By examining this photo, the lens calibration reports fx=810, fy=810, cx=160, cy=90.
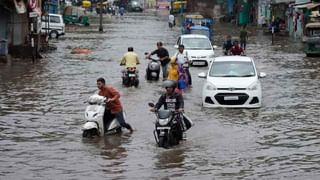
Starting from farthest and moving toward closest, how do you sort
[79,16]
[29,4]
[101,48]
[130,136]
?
[79,16], [101,48], [29,4], [130,136]

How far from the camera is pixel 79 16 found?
285ft

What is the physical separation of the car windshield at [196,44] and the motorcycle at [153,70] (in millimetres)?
7170

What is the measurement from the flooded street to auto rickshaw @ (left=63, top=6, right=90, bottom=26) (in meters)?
53.1

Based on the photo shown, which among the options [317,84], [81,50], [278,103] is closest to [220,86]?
[278,103]

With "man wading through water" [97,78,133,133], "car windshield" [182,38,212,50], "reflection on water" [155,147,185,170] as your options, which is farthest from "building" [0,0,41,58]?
"reflection on water" [155,147,185,170]

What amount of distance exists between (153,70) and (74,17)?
5814 centimetres

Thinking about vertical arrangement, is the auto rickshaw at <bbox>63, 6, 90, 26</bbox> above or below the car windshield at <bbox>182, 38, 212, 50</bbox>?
above

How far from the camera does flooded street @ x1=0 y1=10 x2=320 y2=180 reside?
46.1 feet

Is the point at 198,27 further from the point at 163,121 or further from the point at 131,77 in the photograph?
the point at 163,121

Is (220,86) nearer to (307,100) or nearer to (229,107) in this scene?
(229,107)

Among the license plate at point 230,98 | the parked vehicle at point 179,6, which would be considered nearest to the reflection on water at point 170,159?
the license plate at point 230,98

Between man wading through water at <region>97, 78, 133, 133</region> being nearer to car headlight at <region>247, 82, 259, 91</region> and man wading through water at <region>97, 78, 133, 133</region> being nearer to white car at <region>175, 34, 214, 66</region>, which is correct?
car headlight at <region>247, 82, 259, 91</region>

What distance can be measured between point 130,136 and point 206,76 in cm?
595

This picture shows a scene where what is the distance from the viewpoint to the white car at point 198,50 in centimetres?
3631
